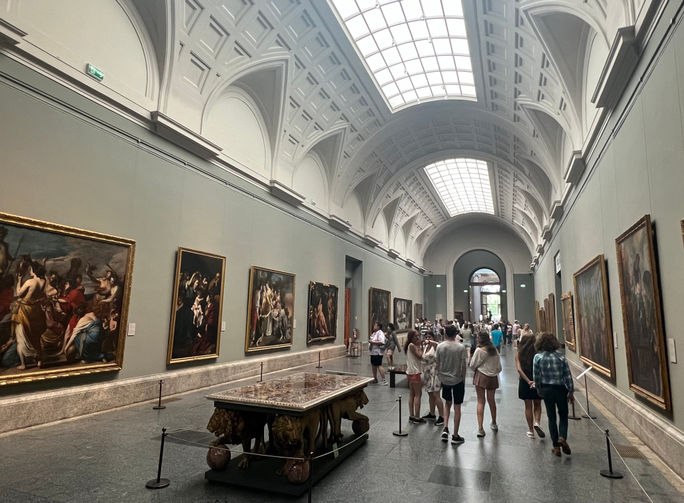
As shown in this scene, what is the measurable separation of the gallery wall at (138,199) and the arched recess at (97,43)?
490 millimetres

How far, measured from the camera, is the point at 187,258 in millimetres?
10156

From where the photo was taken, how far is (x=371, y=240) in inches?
923

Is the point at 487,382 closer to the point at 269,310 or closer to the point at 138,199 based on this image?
the point at 138,199

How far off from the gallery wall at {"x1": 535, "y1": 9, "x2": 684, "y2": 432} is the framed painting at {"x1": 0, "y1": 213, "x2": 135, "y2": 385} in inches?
366

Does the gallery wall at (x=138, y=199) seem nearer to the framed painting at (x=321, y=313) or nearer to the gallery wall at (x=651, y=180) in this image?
the framed painting at (x=321, y=313)

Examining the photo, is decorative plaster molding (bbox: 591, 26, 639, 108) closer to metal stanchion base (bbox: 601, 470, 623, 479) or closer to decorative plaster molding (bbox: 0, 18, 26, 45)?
metal stanchion base (bbox: 601, 470, 623, 479)

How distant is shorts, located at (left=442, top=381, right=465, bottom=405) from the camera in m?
6.46

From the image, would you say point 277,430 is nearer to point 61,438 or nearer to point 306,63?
point 61,438

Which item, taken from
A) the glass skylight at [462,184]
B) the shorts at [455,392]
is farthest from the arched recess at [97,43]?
the glass skylight at [462,184]

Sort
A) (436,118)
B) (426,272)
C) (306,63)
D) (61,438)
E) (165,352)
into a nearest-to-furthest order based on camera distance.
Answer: (61,438), (165,352), (306,63), (436,118), (426,272)

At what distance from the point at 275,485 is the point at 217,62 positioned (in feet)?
33.4

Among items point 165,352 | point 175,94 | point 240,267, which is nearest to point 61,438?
point 165,352

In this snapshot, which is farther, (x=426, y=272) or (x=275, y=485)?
(x=426, y=272)

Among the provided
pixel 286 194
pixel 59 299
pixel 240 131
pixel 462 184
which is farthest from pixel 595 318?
pixel 462 184
